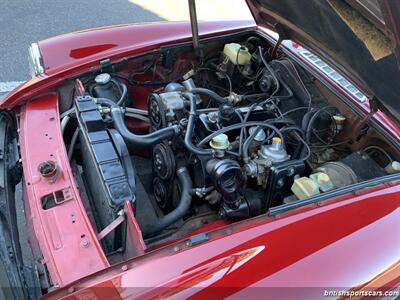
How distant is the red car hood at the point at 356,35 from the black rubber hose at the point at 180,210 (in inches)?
35.3

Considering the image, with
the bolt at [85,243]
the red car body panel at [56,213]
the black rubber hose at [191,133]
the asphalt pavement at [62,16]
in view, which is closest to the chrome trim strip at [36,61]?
the red car body panel at [56,213]

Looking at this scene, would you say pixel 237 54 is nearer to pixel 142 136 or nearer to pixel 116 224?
pixel 142 136

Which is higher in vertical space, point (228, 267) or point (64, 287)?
point (64, 287)

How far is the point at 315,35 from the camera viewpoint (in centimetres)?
179

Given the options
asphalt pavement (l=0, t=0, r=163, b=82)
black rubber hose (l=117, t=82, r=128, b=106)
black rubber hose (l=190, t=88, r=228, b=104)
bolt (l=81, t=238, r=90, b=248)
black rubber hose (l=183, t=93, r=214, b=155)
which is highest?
asphalt pavement (l=0, t=0, r=163, b=82)

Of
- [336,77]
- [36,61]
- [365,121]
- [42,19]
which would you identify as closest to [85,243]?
[36,61]

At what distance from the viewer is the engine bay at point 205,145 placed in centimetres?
163

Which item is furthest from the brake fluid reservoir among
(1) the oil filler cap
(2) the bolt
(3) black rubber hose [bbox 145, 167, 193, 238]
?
(2) the bolt

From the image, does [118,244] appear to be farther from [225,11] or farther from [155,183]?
[225,11]

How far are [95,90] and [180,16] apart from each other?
331cm

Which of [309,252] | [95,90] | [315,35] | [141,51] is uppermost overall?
[141,51]

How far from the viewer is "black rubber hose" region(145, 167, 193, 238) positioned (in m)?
1.69

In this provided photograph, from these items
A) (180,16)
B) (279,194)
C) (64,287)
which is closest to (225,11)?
(180,16)

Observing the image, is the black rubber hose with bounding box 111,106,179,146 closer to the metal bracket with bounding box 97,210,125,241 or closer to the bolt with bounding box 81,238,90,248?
the metal bracket with bounding box 97,210,125,241
